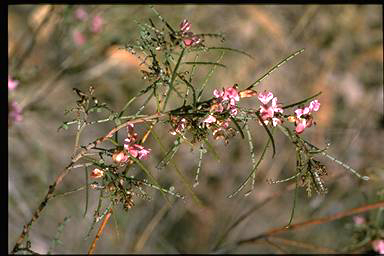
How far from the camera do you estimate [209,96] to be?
15.5 ft

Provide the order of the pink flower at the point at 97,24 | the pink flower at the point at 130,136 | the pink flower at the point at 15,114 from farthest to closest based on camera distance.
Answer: the pink flower at the point at 97,24 < the pink flower at the point at 15,114 < the pink flower at the point at 130,136

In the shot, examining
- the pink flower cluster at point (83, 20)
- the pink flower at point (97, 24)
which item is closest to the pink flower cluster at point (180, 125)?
the pink flower cluster at point (83, 20)

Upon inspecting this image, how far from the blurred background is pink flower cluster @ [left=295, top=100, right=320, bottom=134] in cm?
202

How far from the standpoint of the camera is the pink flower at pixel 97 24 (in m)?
3.13

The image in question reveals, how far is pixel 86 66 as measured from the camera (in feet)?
12.5

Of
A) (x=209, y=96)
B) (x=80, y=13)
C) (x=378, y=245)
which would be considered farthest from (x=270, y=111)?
(x=209, y=96)

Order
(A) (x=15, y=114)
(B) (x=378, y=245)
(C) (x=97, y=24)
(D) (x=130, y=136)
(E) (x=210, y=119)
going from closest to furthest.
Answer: (E) (x=210, y=119) < (D) (x=130, y=136) < (B) (x=378, y=245) < (A) (x=15, y=114) < (C) (x=97, y=24)

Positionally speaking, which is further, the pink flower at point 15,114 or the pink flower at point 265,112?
the pink flower at point 15,114

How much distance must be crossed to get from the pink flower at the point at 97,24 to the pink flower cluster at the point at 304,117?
2.16 metres

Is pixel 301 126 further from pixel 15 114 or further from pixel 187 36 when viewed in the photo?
pixel 15 114

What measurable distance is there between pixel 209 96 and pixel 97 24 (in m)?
1.76

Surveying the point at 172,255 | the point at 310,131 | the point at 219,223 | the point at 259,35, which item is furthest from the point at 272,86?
the point at 172,255

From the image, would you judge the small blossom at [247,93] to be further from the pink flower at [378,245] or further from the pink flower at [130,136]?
the pink flower at [378,245]

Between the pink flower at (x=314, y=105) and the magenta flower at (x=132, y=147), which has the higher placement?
the pink flower at (x=314, y=105)
